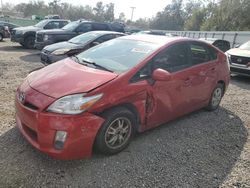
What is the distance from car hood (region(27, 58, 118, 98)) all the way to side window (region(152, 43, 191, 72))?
817 mm

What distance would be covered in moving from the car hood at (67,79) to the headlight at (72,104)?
0.23 feet

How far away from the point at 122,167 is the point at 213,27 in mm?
35437

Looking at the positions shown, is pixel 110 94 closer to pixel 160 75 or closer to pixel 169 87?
pixel 160 75

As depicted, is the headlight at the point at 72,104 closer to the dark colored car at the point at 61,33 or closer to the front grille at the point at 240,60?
the front grille at the point at 240,60

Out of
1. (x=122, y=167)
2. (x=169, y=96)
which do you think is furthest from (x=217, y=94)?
(x=122, y=167)

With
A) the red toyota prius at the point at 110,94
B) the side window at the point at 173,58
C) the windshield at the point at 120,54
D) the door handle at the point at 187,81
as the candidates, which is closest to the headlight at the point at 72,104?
the red toyota prius at the point at 110,94

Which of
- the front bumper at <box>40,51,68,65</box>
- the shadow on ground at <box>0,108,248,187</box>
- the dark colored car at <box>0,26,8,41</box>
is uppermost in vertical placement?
the front bumper at <box>40,51,68,65</box>

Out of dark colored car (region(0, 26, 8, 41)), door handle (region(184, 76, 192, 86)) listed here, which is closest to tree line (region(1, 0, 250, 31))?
dark colored car (region(0, 26, 8, 41))

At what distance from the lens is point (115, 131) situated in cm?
324

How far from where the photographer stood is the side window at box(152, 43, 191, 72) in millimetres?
3723

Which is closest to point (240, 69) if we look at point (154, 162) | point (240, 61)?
point (240, 61)

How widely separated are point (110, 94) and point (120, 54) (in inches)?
42.6

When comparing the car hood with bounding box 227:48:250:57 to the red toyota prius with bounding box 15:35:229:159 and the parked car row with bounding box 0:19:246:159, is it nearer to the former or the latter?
the parked car row with bounding box 0:19:246:159

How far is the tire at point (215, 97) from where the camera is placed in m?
5.06
